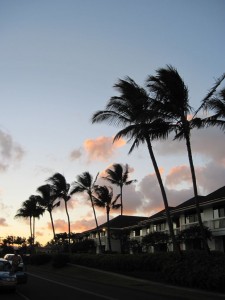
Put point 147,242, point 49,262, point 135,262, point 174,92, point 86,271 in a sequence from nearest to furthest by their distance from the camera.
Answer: point 174,92 → point 135,262 → point 86,271 → point 147,242 → point 49,262

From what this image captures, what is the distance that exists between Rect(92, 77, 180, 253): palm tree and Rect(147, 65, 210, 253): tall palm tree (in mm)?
635

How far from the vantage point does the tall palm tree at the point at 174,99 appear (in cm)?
2489

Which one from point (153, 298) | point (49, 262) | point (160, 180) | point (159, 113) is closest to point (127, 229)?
point (49, 262)

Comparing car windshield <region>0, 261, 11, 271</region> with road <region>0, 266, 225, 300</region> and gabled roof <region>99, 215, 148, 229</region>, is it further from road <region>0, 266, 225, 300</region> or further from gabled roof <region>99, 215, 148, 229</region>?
gabled roof <region>99, 215, 148, 229</region>

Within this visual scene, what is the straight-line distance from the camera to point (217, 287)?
2020cm

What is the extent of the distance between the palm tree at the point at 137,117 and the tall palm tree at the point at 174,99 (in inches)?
25.0

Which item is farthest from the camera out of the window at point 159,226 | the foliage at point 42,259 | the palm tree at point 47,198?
the palm tree at point 47,198

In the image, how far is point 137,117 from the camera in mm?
27016

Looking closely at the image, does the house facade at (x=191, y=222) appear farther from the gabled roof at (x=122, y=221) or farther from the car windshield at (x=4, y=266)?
the car windshield at (x=4, y=266)

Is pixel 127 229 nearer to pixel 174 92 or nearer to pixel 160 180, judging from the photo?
pixel 160 180

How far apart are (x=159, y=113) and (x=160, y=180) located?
5.07 meters

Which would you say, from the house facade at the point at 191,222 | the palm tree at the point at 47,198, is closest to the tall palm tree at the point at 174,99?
the house facade at the point at 191,222

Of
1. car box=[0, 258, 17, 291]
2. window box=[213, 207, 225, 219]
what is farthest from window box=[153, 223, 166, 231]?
car box=[0, 258, 17, 291]

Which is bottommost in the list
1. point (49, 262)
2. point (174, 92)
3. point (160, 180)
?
point (49, 262)
